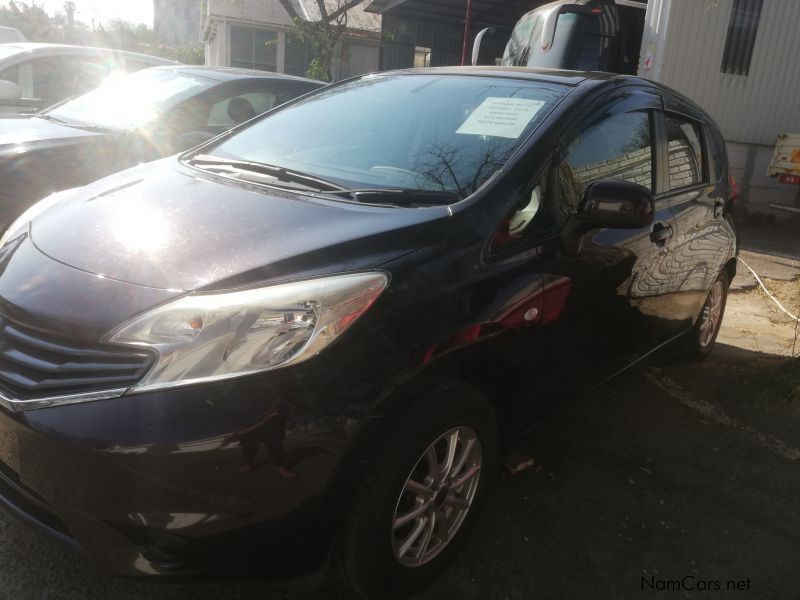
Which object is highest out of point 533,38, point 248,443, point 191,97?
point 533,38

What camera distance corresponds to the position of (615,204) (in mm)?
2488

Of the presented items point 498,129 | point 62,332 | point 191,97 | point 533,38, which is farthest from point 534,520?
point 533,38

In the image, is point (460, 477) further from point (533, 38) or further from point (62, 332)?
point (533, 38)

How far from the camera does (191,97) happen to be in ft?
17.9

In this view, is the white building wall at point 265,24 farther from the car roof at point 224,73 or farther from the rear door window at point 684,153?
the rear door window at point 684,153

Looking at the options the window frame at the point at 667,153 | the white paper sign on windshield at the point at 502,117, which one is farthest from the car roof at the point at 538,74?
the window frame at the point at 667,153

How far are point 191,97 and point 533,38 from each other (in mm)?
6972

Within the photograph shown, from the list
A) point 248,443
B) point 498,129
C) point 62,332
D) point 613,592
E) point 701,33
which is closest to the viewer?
point 248,443

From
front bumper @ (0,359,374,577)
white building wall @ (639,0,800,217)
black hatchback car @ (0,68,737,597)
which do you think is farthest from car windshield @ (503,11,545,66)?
front bumper @ (0,359,374,577)

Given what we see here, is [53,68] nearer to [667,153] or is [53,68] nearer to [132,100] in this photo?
[132,100]

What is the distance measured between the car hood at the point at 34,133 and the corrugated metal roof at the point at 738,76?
27.6ft

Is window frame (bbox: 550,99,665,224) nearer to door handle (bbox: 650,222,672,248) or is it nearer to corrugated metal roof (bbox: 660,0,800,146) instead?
door handle (bbox: 650,222,672,248)

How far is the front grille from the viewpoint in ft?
5.88

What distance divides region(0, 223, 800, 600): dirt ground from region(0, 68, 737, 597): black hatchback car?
32 centimetres
